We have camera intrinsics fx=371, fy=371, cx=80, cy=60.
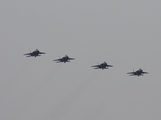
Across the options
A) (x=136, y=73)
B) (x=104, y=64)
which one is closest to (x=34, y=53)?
(x=104, y=64)

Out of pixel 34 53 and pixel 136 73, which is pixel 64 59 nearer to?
pixel 34 53

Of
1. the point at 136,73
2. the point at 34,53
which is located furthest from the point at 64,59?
the point at 136,73

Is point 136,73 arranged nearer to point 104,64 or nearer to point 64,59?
point 104,64

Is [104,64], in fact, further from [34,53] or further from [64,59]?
[34,53]

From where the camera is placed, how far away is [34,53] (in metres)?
162

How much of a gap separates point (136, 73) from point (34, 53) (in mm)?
46648

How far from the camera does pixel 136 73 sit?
16788 centimetres

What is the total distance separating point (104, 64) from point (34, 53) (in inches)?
1240

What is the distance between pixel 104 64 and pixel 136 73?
600 inches

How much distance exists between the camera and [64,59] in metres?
161

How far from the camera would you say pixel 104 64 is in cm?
16625

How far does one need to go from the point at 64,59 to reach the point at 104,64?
60.9 ft

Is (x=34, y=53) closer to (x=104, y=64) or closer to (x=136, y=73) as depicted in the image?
(x=104, y=64)
